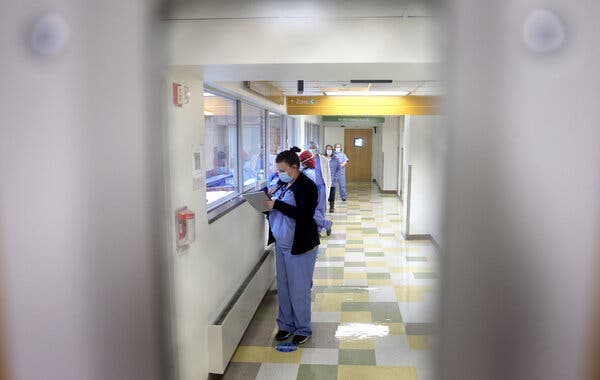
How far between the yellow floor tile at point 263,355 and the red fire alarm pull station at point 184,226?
130cm

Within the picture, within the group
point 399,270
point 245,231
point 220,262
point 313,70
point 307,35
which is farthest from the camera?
point 399,270

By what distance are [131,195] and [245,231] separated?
10.2 feet

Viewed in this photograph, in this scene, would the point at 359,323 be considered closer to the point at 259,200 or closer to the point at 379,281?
the point at 379,281

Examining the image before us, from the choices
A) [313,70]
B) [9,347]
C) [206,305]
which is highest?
[313,70]

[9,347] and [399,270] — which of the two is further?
[399,270]

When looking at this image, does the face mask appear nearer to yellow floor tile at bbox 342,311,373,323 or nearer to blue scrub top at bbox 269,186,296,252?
blue scrub top at bbox 269,186,296,252

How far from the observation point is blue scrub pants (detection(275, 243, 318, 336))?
334 centimetres

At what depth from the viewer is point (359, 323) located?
3895 millimetres

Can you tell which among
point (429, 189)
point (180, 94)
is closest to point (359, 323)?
point (180, 94)

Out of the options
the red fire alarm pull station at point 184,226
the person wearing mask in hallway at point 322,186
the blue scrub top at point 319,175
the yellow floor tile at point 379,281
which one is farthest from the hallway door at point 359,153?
the red fire alarm pull station at point 184,226

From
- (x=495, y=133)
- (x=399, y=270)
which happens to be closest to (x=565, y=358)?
(x=495, y=133)

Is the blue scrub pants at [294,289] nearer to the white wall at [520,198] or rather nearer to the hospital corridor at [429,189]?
the hospital corridor at [429,189]

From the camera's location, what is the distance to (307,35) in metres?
1.94

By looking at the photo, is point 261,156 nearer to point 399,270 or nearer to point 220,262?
point 399,270
